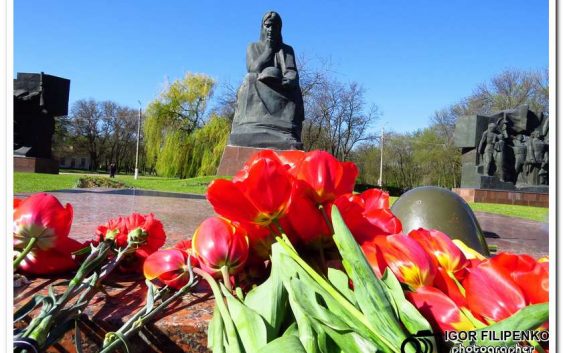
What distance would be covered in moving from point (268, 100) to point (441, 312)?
9786 millimetres

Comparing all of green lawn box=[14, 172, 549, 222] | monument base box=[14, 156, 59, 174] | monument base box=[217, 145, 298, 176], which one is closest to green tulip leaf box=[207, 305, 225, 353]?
green lawn box=[14, 172, 549, 222]

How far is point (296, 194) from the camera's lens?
417mm

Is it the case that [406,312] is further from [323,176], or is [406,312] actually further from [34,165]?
[34,165]

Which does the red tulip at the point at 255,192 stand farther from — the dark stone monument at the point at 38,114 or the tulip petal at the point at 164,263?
the dark stone monument at the point at 38,114

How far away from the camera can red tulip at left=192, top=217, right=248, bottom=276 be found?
1.44 feet

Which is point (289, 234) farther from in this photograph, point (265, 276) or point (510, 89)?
point (510, 89)

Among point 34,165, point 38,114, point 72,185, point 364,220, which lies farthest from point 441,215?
point 38,114

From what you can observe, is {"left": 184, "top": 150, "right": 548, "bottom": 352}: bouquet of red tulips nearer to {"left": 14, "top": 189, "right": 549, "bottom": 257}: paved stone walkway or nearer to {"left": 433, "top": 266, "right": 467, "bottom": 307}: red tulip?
{"left": 433, "top": 266, "right": 467, "bottom": 307}: red tulip

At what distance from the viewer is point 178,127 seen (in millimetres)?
22172

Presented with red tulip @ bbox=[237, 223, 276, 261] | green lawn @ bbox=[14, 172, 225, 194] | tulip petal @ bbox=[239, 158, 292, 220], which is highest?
tulip petal @ bbox=[239, 158, 292, 220]

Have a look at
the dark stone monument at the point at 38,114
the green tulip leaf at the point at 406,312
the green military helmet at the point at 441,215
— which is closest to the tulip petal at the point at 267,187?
the green tulip leaf at the point at 406,312

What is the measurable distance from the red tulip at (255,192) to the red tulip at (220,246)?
4 cm

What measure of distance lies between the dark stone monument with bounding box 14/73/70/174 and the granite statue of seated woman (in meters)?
8.17

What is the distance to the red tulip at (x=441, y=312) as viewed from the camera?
0.32 metres
